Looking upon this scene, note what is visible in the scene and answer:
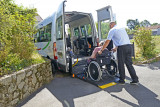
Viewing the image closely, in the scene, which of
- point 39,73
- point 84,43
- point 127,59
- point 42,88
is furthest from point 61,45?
point 84,43

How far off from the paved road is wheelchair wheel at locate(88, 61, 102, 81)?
32 cm

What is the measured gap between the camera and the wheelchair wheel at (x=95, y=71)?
4.18 m

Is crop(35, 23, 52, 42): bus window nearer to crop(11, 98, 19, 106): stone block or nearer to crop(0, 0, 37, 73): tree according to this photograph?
crop(0, 0, 37, 73): tree

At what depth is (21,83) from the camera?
11.3 feet

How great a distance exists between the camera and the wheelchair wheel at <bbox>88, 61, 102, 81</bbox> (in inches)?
165

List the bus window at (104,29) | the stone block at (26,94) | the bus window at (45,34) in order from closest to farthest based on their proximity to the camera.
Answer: the stone block at (26,94)
the bus window at (45,34)
the bus window at (104,29)

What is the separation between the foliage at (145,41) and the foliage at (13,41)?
5918mm

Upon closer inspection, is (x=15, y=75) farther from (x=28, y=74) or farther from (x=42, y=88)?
(x=42, y=88)

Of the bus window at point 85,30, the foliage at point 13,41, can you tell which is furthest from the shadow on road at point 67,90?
the bus window at point 85,30

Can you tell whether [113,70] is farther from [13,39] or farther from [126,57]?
[13,39]

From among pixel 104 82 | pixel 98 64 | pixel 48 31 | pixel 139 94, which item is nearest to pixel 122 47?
pixel 98 64

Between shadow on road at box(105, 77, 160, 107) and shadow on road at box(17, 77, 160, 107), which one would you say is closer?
shadow on road at box(105, 77, 160, 107)

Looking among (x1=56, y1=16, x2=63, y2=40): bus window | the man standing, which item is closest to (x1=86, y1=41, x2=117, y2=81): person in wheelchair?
the man standing

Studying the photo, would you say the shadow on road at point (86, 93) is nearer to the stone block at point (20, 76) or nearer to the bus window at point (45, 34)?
the stone block at point (20, 76)
